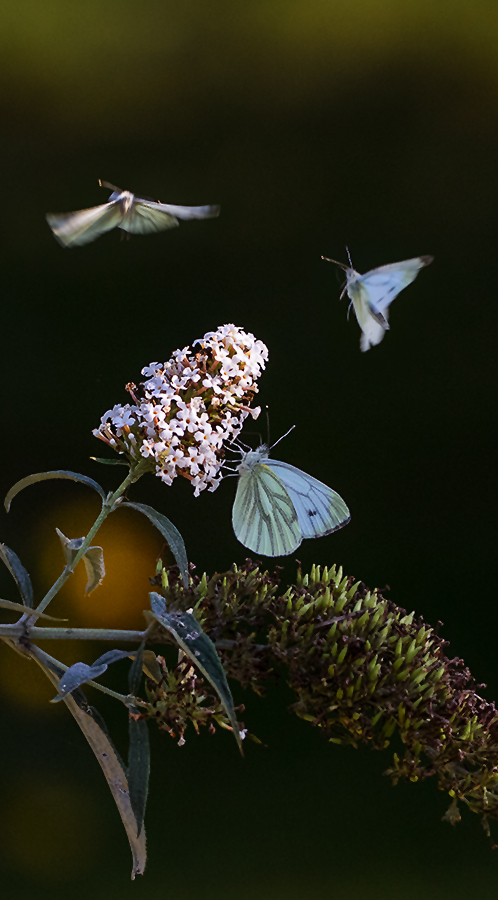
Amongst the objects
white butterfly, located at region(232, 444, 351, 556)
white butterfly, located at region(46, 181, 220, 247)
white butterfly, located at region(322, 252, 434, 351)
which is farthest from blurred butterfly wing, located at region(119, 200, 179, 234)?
white butterfly, located at region(232, 444, 351, 556)

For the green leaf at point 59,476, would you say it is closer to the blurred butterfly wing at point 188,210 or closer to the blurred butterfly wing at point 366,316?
the blurred butterfly wing at point 188,210

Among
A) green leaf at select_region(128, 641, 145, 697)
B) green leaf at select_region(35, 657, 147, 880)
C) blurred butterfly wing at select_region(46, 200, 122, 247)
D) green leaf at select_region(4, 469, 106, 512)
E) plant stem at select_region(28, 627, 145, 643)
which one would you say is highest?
blurred butterfly wing at select_region(46, 200, 122, 247)

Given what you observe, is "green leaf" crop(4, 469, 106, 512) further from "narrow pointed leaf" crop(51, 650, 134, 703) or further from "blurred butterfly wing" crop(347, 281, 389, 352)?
"blurred butterfly wing" crop(347, 281, 389, 352)

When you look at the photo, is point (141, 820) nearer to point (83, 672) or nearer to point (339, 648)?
point (83, 672)

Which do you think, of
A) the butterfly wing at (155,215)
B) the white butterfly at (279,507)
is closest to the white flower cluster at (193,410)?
the butterfly wing at (155,215)

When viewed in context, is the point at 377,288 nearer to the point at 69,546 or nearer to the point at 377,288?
the point at 377,288

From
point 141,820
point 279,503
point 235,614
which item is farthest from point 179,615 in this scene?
point 279,503
